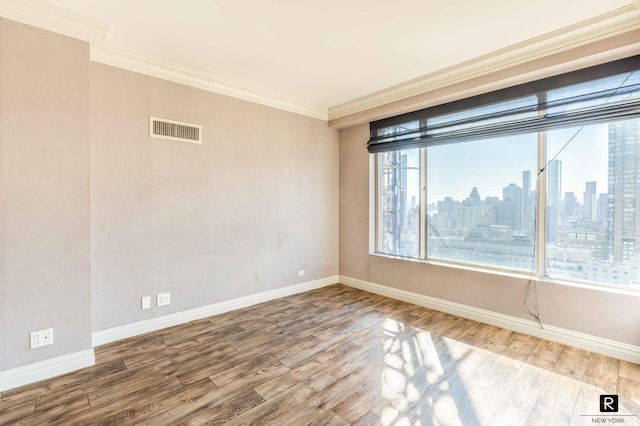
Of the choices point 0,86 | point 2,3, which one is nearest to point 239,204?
point 0,86

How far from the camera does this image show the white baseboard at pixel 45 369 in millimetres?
2082

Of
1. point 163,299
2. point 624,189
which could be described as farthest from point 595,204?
point 163,299

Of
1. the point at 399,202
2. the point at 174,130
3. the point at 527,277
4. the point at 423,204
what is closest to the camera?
the point at 527,277

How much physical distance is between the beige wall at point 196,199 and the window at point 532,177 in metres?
1.35

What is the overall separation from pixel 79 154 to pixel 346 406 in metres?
2.71

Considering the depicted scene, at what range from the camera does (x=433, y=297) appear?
369cm

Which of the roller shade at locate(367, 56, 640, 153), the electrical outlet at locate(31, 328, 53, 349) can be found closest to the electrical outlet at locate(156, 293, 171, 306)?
the electrical outlet at locate(31, 328, 53, 349)

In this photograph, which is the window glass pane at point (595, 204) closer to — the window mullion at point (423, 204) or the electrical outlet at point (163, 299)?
the window mullion at point (423, 204)

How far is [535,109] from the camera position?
2865mm

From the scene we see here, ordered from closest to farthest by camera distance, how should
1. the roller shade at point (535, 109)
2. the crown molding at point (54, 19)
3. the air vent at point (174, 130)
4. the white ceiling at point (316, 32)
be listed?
the crown molding at point (54, 19)
the white ceiling at point (316, 32)
the roller shade at point (535, 109)
the air vent at point (174, 130)

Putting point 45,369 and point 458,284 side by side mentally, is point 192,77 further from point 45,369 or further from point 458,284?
point 458,284

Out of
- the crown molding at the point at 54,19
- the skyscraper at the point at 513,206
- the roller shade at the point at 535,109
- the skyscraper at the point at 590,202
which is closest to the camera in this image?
the crown molding at the point at 54,19

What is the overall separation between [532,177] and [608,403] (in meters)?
1.95

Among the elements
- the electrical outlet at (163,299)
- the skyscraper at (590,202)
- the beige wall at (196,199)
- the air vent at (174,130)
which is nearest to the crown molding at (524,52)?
the skyscraper at (590,202)
